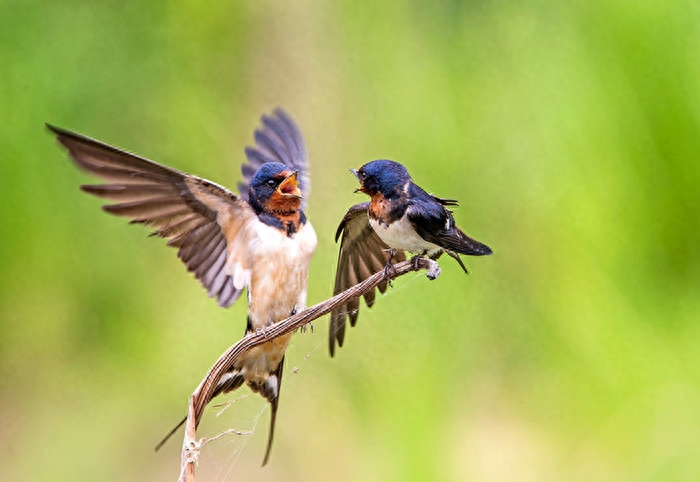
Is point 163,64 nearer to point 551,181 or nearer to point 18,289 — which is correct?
point 18,289

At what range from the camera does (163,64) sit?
6.59 feet

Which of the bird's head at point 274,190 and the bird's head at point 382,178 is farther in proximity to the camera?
the bird's head at point 274,190

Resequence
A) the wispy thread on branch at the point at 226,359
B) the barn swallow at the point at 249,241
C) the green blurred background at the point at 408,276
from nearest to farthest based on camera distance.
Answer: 1. the wispy thread on branch at the point at 226,359
2. the barn swallow at the point at 249,241
3. the green blurred background at the point at 408,276

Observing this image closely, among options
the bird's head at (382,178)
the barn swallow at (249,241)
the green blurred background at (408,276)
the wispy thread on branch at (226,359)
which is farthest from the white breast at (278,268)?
the green blurred background at (408,276)

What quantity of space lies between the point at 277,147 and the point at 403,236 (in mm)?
491

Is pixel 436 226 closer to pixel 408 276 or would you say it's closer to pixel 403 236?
pixel 403 236

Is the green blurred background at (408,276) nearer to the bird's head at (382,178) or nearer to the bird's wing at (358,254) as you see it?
the bird's wing at (358,254)

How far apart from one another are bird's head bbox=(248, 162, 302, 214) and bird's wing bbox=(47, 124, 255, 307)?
19 millimetres

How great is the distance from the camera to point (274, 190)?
0.87 m

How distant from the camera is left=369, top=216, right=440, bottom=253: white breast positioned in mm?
731

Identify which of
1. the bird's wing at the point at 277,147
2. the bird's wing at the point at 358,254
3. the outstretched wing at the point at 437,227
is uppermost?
the bird's wing at the point at 277,147

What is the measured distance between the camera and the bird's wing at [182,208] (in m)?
0.74

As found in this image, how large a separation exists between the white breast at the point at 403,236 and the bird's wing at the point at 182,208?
0.64 ft

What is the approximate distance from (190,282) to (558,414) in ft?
2.77
